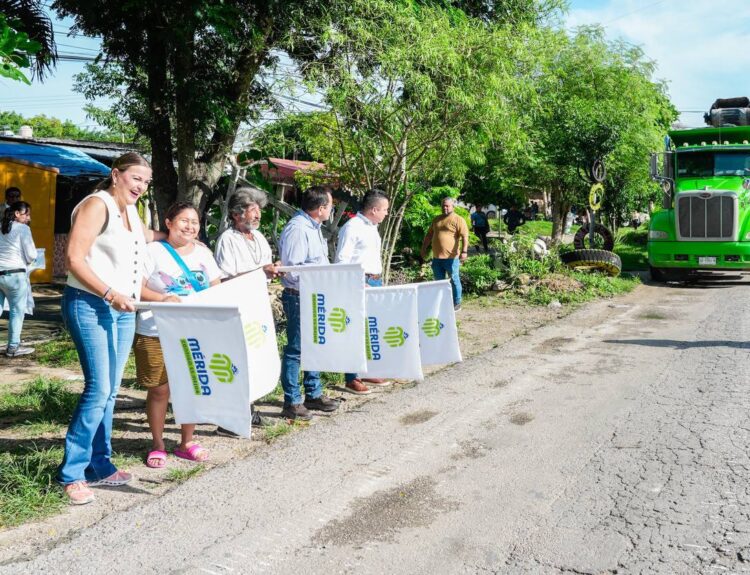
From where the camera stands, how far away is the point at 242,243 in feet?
17.9

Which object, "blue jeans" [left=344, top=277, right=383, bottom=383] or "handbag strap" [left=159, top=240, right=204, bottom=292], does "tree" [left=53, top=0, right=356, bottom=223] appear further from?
"handbag strap" [left=159, top=240, right=204, bottom=292]

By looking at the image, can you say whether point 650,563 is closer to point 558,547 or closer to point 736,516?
point 558,547

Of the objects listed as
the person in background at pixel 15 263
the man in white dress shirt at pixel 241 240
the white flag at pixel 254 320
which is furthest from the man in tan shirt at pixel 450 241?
the white flag at pixel 254 320

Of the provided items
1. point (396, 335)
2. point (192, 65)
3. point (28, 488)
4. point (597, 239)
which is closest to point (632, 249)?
point (597, 239)

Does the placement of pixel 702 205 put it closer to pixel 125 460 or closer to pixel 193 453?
pixel 193 453

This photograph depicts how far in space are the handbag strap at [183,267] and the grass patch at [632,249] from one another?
15763 mm

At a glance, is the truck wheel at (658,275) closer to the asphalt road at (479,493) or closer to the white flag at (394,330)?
the asphalt road at (479,493)

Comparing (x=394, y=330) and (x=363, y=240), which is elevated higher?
(x=363, y=240)

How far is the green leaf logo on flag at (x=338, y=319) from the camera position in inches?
223

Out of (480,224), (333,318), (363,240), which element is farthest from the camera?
(480,224)

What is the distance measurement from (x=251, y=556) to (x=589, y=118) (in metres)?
16.5

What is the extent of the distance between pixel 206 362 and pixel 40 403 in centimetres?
272

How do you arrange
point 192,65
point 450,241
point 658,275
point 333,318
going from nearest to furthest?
point 333,318 → point 192,65 → point 450,241 → point 658,275

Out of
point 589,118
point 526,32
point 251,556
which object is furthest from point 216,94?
point 589,118
